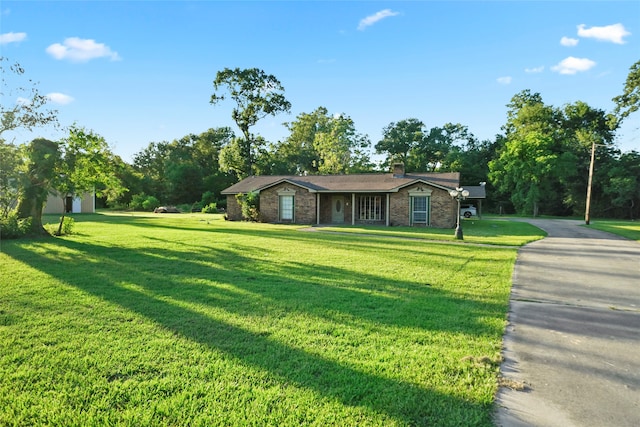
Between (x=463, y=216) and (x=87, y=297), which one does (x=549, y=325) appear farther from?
(x=463, y=216)

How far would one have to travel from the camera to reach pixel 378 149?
174ft

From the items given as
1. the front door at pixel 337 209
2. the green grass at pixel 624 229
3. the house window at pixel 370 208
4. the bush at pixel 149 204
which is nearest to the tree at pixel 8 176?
the front door at pixel 337 209

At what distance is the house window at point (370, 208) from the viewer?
77.7ft

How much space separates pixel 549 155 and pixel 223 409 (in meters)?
46.6

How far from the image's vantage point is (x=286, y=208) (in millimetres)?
24516

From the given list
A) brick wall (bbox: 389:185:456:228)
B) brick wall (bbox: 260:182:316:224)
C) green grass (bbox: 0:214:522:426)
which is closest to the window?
brick wall (bbox: 260:182:316:224)

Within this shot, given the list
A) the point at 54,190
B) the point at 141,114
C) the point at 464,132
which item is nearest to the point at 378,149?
the point at 464,132

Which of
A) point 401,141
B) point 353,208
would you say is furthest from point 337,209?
point 401,141

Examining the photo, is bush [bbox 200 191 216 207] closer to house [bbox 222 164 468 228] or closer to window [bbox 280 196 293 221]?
house [bbox 222 164 468 228]

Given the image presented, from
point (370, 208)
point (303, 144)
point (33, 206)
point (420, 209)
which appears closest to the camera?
point (33, 206)

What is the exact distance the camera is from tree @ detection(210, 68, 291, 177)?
134ft

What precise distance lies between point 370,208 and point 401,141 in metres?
31.5

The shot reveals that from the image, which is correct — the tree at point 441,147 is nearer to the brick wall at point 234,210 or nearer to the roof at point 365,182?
the roof at point 365,182

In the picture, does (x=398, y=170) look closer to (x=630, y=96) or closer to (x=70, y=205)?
(x=630, y=96)
